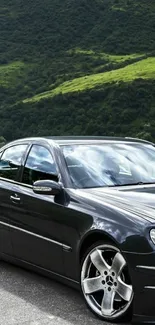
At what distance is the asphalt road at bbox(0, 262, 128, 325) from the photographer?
4.16 meters

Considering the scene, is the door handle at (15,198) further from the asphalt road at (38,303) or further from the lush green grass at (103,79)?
the lush green grass at (103,79)

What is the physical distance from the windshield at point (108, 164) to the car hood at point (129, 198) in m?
0.20

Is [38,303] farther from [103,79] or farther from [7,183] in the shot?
[103,79]

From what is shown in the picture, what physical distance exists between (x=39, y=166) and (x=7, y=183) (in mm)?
552

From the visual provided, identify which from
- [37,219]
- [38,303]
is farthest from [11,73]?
[38,303]

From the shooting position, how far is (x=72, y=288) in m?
4.98

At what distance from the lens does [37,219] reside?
16.3 feet

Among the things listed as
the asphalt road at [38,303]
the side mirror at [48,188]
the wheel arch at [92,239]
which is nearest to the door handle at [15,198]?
the side mirror at [48,188]

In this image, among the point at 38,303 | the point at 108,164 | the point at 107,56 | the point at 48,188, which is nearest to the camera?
the point at 38,303

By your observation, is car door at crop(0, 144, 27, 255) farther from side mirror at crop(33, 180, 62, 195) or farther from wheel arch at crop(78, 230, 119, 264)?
wheel arch at crop(78, 230, 119, 264)

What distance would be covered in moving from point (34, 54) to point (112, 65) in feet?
63.6

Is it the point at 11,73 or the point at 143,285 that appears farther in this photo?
the point at 11,73

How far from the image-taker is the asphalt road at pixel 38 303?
4.16 metres

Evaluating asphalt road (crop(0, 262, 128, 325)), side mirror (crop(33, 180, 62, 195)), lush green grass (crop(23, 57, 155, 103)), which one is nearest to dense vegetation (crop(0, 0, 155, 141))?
lush green grass (crop(23, 57, 155, 103))
